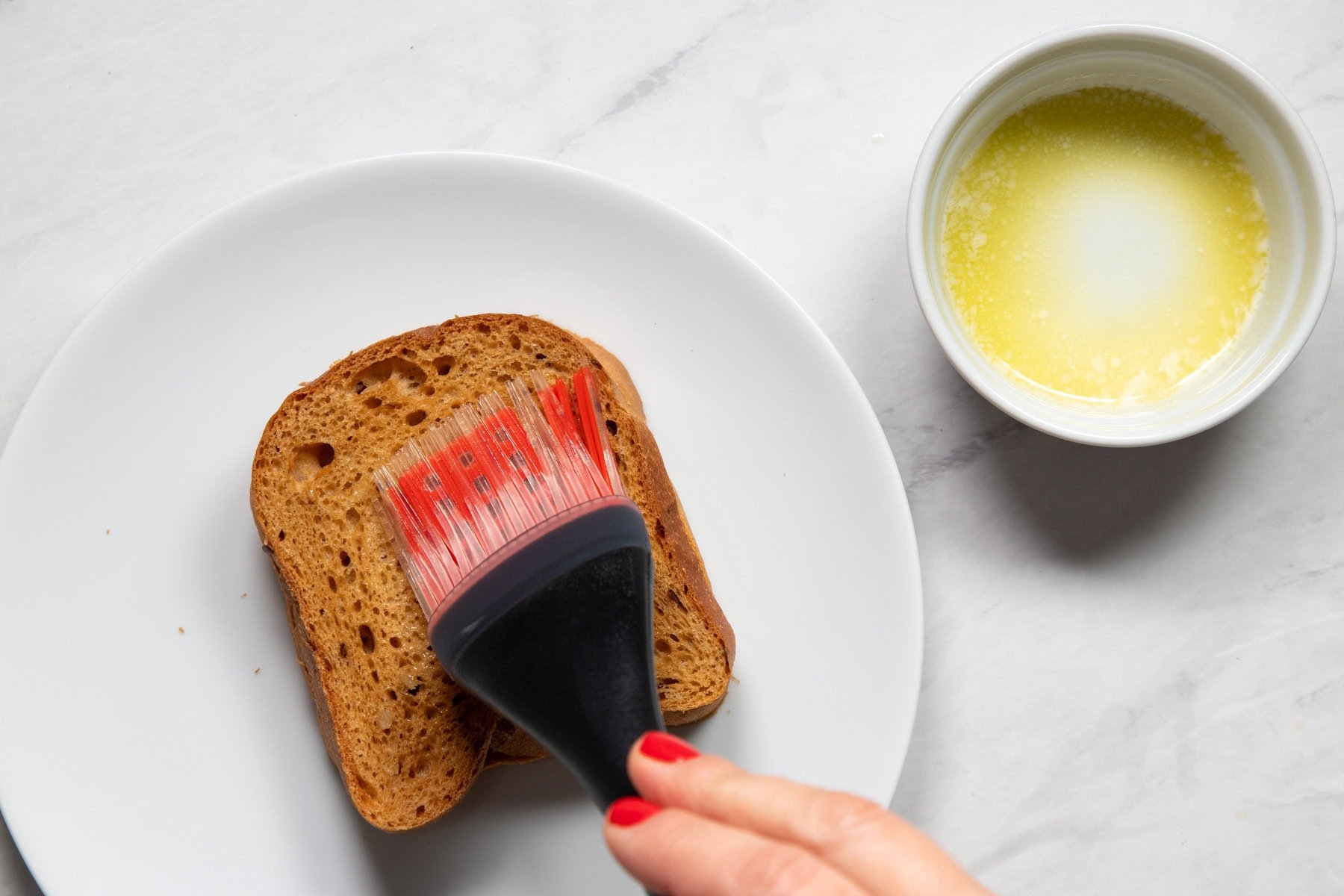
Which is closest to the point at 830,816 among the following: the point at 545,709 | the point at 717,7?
the point at 545,709

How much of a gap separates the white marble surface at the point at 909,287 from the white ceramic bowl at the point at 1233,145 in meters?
0.17

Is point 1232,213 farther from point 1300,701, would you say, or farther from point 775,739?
point 775,739

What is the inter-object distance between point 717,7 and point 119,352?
1.12m

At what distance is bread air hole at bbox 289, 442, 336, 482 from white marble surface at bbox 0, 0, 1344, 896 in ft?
1.61

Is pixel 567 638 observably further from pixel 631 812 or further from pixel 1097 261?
pixel 1097 261

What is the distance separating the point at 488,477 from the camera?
52.2 inches

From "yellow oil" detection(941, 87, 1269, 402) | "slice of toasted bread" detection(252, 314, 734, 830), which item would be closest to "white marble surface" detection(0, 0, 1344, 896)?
"yellow oil" detection(941, 87, 1269, 402)

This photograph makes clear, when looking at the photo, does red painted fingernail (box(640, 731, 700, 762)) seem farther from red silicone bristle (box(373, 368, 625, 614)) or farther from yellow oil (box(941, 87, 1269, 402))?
yellow oil (box(941, 87, 1269, 402))

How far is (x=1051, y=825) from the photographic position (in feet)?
5.47

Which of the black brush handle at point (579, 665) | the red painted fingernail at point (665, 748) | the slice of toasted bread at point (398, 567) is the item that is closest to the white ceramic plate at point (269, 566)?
the slice of toasted bread at point (398, 567)

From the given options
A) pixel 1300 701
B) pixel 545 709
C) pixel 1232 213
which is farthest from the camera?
pixel 1300 701

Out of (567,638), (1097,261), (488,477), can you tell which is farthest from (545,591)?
(1097,261)

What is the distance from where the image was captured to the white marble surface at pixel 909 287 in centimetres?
166

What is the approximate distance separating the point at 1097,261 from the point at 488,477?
1022 millimetres
